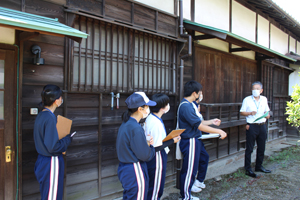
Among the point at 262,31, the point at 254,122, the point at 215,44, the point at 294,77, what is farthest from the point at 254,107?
the point at 294,77

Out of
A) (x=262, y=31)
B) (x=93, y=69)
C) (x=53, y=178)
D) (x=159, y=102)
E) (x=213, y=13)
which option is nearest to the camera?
(x=53, y=178)

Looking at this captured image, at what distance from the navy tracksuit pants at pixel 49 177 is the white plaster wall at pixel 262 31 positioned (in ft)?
31.2

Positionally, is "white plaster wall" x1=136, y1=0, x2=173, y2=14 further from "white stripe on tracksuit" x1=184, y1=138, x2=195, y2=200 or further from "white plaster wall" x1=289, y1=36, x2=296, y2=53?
"white plaster wall" x1=289, y1=36, x2=296, y2=53

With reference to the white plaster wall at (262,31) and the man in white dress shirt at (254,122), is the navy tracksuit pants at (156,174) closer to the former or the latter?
the man in white dress shirt at (254,122)

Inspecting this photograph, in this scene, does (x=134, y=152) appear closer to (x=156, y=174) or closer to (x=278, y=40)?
(x=156, y=174)

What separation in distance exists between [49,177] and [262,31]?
402 inches

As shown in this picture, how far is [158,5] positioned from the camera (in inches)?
198

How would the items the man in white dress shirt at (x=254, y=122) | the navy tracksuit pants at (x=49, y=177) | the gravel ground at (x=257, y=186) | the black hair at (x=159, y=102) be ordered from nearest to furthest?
the navy tracksuit pants at (x=49, y=177) → the black hair at (x=159, y=102) → the gravel ground at (x=257, y=186) → the man in white dress shirt at (x=254, y=122)

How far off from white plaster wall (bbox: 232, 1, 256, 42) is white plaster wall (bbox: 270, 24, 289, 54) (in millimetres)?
2212

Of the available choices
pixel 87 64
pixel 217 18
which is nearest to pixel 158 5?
pixel 87 64

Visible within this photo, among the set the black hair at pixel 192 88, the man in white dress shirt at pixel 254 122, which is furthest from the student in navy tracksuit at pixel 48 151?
the man in white dress shirt at pixel 254 122

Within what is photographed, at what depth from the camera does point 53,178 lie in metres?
2.79

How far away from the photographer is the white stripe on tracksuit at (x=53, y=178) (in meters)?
2.77

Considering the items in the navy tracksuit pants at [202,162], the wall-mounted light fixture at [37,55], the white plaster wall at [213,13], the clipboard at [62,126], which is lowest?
the navy tracksuit pants at [202,162]
